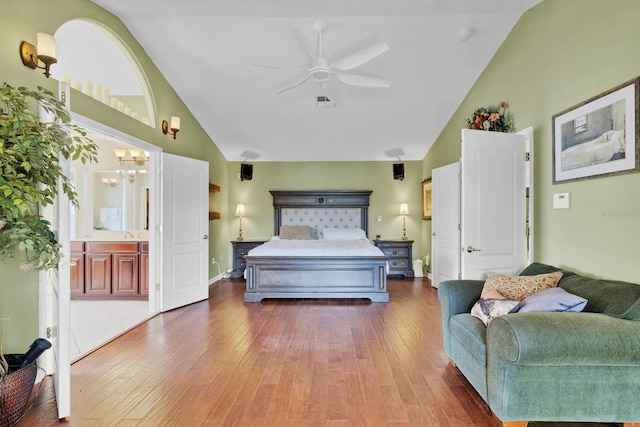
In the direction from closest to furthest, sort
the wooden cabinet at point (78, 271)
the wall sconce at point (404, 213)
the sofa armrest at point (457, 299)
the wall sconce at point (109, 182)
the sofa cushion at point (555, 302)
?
the sofa cushion at point (555, 302)
the sofa armrest at point (457, 299)
the wooden cabinet at point (78, 271)
the wall sconce at point (109, 182)
the wall sconce at point (404, 213)

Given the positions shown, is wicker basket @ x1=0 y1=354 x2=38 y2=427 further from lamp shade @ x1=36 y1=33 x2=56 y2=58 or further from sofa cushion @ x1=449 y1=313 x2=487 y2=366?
sofa cushion @ x1=449 y1=313 x2=487 y2=366

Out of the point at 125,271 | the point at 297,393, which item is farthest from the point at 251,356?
the point at 125,271

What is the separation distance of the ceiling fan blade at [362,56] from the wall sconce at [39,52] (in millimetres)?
2351

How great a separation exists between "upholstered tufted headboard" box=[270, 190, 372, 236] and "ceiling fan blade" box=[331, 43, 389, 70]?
3475mm

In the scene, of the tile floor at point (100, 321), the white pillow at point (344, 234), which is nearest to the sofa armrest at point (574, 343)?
the tile floor at point (100, 321)

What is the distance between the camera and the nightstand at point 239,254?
599 cm

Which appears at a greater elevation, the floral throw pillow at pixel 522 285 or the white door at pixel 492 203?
the white door at pixel 492 203

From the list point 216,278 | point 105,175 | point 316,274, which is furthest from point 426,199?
point 105,175

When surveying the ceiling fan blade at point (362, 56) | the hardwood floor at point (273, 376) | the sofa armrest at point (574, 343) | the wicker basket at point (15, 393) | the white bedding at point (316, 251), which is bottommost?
the hardwood floor at point (273, 376)

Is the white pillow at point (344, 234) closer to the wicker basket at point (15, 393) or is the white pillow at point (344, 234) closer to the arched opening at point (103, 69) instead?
the arched opening at point (103, 69)

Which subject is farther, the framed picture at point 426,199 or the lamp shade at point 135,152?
the framed picture at point 426,199

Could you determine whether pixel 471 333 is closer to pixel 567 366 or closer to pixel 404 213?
pixel 567 366

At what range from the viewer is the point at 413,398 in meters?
2.08

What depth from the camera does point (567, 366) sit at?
1.60 metres
